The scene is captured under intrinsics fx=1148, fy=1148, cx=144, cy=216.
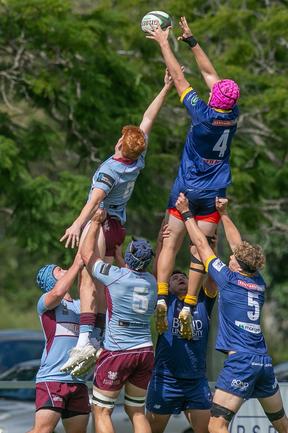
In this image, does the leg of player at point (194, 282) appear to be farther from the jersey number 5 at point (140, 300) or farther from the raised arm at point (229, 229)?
the jersey number 5 at point (140, 300)

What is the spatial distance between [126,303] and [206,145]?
1492 millimetres

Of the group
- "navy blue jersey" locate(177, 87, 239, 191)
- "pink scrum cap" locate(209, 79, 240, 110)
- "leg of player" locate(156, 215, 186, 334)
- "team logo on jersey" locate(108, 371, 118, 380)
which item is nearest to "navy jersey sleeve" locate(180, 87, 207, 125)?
"navy blue jersey" locate(177, 87, 239, 191)

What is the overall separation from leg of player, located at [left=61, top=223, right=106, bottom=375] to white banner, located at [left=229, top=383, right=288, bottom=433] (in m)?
2.79

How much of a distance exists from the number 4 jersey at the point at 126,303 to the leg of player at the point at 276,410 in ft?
3.96

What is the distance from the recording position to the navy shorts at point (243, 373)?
952 centimetres

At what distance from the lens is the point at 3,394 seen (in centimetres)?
1265

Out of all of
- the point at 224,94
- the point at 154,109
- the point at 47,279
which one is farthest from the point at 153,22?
the point at 47,279

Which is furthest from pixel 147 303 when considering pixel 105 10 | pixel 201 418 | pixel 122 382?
pixel 105 10

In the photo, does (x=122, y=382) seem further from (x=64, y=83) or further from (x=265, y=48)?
(x=265, y=48)

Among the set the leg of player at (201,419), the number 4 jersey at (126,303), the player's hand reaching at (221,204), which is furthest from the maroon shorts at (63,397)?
the player's hand reaching at (221,204)

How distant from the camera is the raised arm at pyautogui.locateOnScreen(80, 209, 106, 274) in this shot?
9.36 metres

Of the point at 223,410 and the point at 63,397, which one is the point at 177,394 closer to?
the point at 223,410

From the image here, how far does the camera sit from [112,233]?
382 inches

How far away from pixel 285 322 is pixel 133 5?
614 inches
